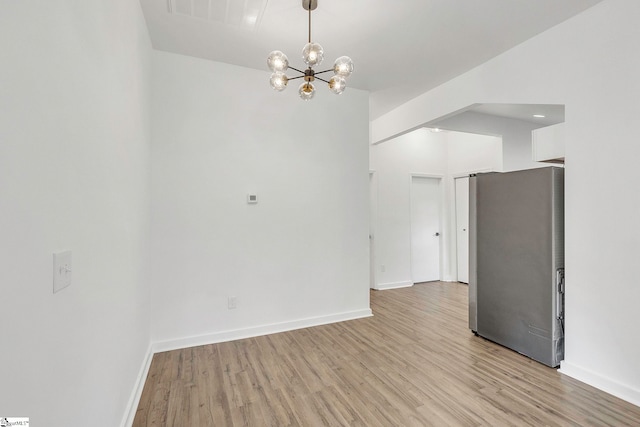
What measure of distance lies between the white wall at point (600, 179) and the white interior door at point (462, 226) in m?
3.21

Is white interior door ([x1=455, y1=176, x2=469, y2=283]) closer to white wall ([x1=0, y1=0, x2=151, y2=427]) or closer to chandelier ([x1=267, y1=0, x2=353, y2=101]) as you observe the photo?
chandelier ([x1=267, y1=0, x2=353, y2=101])

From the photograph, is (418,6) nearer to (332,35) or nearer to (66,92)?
(332,35)

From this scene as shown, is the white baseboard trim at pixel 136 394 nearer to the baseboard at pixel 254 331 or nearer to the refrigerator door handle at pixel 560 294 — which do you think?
the baseboard at pixel 254 331

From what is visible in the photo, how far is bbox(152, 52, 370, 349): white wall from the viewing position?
3008 mm

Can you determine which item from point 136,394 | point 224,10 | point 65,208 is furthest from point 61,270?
point 224,10

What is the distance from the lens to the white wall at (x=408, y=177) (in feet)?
17.6

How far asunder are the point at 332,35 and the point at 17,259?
281 centimetres

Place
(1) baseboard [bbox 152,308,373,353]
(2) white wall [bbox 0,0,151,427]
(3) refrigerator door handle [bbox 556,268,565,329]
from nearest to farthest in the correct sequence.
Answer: (2) white wall [bbox 0,0,151,427], (3) refrigerator door handle [bbox 556,268,565,329], (1) baseboard [bbox 152,308,373,353]

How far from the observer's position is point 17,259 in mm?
721

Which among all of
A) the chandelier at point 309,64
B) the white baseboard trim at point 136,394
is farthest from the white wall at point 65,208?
the chandelier at point 309,64

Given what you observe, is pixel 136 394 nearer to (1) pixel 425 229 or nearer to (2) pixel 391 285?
(2) pixel 391 285

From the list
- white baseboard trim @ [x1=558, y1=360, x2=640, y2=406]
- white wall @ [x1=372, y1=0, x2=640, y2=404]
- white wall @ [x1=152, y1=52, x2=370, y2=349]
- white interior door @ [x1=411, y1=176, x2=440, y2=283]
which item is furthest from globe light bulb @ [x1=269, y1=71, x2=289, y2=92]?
white interior door @ [x1=411, y1=176, x2=440, y2=283]

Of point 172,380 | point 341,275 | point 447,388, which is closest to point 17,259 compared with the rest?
point 172,380

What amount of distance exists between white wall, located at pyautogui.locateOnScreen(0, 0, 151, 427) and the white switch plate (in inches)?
1.0
